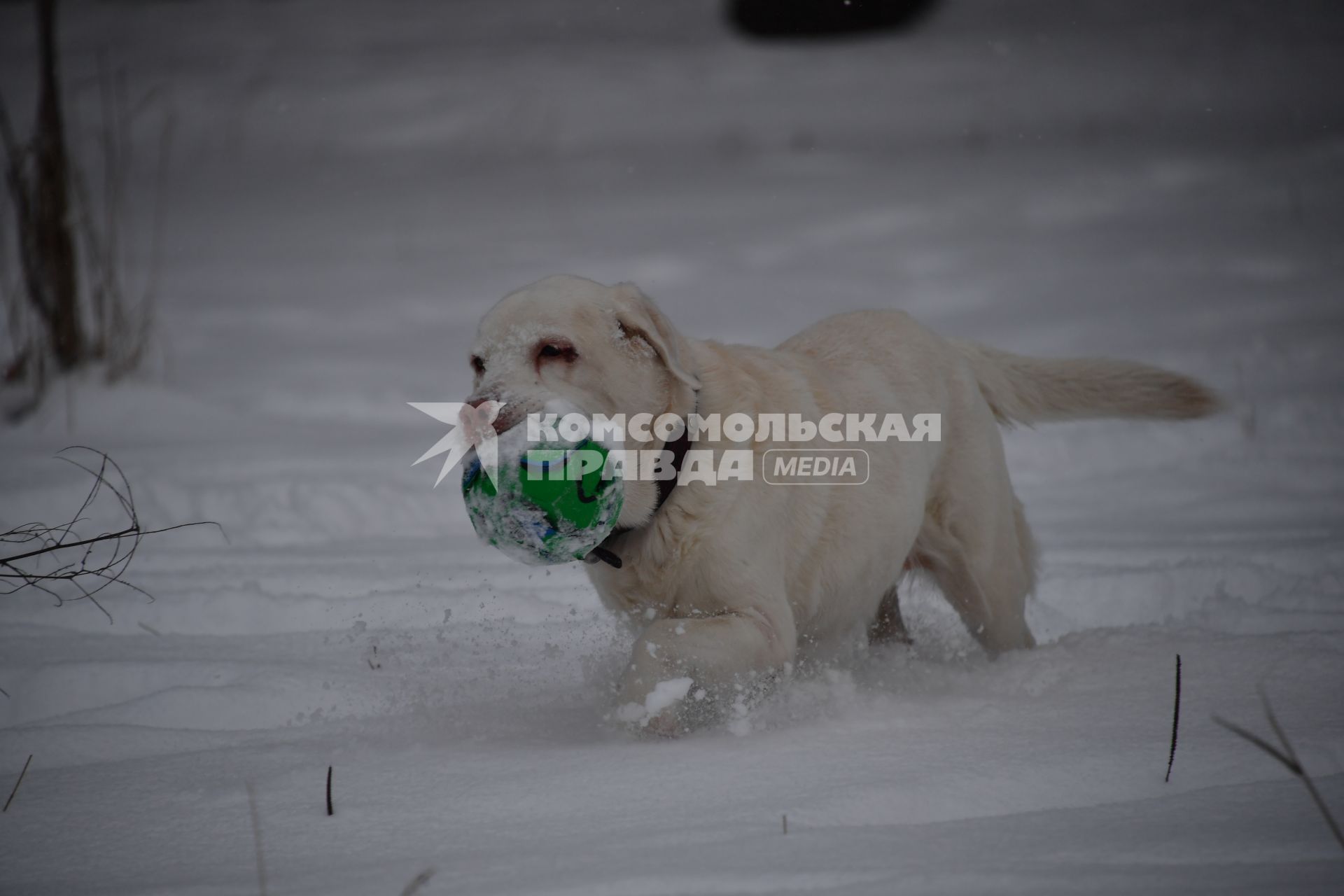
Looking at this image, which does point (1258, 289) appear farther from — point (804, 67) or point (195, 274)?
point (195, 274)

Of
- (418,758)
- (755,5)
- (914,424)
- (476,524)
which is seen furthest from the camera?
(755,5)

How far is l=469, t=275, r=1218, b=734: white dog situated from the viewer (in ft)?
9.16

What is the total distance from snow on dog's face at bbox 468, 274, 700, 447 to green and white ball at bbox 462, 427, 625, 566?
8.5 inches

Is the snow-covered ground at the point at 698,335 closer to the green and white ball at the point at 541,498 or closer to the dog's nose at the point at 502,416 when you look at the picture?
the green and white ball at the point at 541,498

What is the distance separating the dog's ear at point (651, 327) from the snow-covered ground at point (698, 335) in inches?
36.8

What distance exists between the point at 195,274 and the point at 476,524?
10020 millimetres

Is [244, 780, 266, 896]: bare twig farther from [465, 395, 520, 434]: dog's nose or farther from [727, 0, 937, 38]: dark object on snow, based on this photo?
[727, 0, 937, 38]: dark object on snow

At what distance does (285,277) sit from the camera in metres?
11.3

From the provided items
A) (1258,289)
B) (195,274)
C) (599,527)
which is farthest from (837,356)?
(195,274)

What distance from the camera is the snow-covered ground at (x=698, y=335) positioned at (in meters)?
1.92

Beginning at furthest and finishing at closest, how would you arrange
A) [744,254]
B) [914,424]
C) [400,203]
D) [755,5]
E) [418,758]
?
[755,5]
[400,203]
[744,254]
[914,424]
[418,758]

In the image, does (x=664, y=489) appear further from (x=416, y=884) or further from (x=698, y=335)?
(x=698, y=335)
